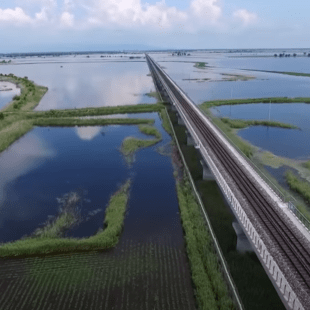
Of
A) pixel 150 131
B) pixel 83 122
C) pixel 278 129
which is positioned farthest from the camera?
pixel 83 122

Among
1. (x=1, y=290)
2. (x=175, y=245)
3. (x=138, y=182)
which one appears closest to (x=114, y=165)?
(x=138, y=182)

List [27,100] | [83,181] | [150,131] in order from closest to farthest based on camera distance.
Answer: [83,181], [150,131], [27,100]

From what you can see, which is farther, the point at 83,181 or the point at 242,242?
the point at 83,181

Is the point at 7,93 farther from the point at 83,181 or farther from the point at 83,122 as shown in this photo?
the point at 83,181

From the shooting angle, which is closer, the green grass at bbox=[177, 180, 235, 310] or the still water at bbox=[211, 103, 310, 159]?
the green grass at bbox=[177, 180, 235, 310]

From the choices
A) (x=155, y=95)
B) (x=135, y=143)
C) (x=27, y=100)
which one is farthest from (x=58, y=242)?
(x=155, y=95)

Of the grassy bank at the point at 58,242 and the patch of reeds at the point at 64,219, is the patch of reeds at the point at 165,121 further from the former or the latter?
the grassy bank at the point at 58,242

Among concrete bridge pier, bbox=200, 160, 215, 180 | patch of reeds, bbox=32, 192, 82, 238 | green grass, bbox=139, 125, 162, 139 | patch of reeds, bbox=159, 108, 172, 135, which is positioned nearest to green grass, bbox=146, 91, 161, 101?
patch of reeds, bbox=159, 108, 172, 135

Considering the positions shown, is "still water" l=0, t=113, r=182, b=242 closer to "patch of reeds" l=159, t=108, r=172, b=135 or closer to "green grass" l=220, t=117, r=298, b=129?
"patch of reeds" l=159, t=108, r=172, b=135
